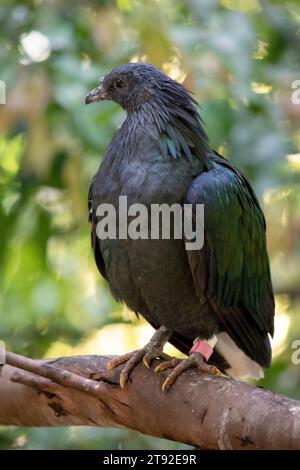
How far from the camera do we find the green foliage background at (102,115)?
5688mm

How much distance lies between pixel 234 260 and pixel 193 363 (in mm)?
683

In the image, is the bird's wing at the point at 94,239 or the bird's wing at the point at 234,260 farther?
the bird's wing at the point at 94,239

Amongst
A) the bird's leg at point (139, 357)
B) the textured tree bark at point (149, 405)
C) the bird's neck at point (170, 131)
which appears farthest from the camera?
the bird's neck at point (170, 131)

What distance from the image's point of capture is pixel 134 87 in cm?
542

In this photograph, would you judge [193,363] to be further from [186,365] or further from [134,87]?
[134,87]

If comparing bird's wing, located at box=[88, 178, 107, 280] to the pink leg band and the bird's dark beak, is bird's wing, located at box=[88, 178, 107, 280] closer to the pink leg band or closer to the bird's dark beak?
the bird's dark beak

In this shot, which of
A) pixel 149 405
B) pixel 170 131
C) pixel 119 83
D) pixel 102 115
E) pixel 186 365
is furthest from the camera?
pixel 102 115

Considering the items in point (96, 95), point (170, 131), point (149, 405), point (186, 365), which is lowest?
point (149, 405)

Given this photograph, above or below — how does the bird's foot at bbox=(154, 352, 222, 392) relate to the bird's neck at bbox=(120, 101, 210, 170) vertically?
below

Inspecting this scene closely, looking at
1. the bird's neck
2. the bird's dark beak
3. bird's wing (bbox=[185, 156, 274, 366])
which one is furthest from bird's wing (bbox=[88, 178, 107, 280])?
bird's wing (bbox=[185, 156, 274, 366])

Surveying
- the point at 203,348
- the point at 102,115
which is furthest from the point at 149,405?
the point at 102,115

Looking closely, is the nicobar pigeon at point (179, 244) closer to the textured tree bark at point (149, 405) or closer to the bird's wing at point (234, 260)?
the bird's wing at point (234, 260)

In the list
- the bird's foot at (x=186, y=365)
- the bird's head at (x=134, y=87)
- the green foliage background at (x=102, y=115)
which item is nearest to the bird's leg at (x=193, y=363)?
the bird's foot at (x=186, y=365)

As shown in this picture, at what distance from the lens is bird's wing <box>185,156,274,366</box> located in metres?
4.98
